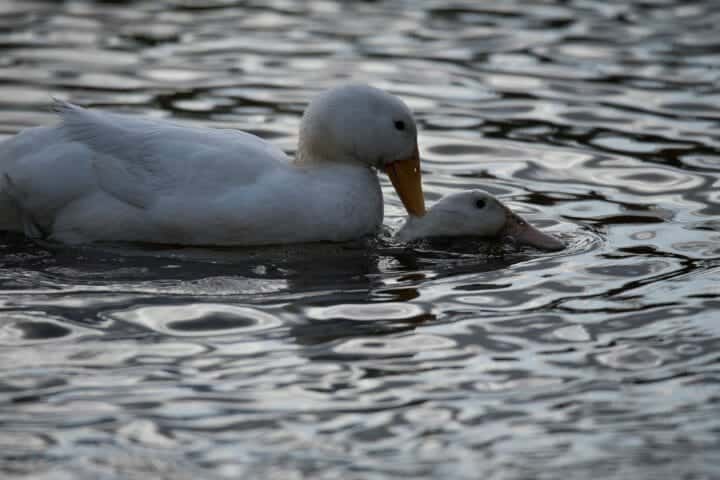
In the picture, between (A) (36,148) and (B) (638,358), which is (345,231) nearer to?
(A) (36,148)

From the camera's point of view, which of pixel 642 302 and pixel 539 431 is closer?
pixel 539 431

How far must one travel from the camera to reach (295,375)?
525cm

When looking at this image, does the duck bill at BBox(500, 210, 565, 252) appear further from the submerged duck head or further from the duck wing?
the duck wing

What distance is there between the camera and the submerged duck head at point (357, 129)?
7.27m

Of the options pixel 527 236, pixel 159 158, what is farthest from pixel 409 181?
pixel 159 158

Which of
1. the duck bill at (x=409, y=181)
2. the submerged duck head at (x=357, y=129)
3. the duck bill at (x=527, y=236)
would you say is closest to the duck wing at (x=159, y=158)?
the submerged duck head at (x=357, y=129)

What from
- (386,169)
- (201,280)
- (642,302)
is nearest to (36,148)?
(201,280)

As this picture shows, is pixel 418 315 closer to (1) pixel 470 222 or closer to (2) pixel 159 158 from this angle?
(1) pixel 470 222

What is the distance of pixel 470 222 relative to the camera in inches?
295

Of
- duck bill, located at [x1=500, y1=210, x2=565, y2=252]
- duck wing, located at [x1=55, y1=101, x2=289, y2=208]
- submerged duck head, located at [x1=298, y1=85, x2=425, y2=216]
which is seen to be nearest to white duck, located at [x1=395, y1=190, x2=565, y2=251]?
duck bill, located at [x1=500, y1=210, x2=565, y2=252]

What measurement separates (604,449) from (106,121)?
12.0 ft

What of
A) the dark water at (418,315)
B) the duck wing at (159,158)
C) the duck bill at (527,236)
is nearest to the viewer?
the dark water at (418,315)

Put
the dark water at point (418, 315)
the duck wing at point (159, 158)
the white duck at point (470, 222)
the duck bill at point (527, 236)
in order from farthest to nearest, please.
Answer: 1. the white duck at point (470, 222)
2. the duck bill at point (527, 236)
3. the duck wing at point (159, 158)
4. the dark water at point (418, 315)

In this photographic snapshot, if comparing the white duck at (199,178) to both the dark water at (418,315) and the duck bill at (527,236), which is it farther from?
the duck bill at (527,236)
